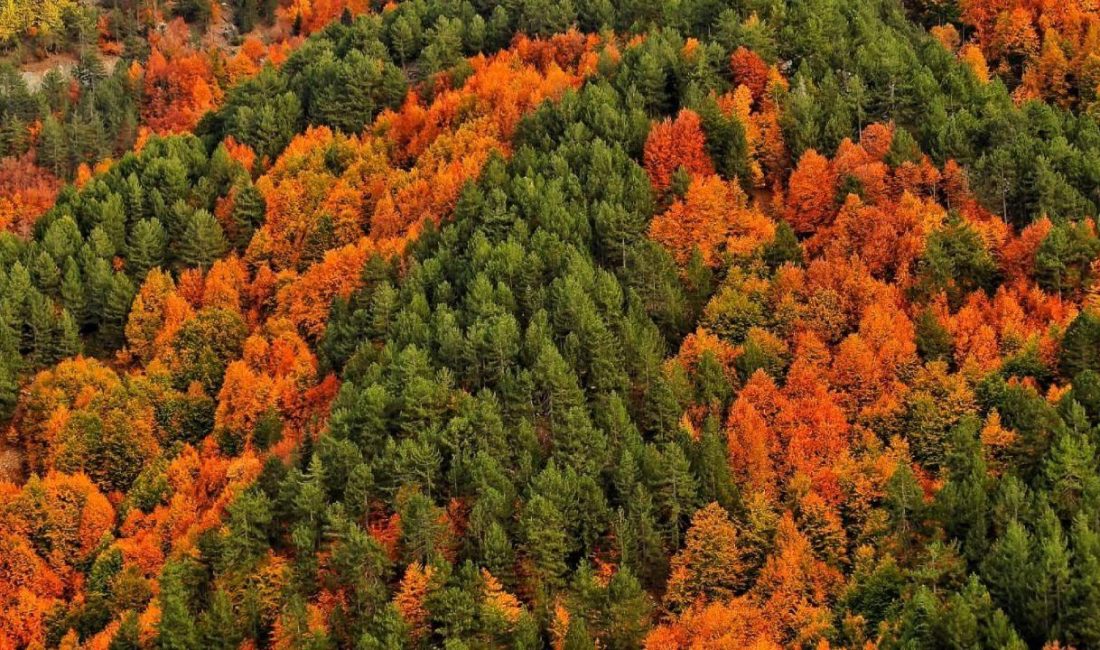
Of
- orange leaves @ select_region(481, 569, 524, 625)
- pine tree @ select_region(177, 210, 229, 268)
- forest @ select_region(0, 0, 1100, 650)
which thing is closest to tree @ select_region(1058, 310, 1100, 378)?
forest @ select_region(0, 0, 1100, 650)

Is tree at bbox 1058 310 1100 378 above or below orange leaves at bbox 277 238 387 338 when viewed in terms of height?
above

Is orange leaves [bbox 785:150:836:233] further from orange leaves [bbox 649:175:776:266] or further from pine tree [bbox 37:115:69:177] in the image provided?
pine tree [bbox 37:115:69:177]

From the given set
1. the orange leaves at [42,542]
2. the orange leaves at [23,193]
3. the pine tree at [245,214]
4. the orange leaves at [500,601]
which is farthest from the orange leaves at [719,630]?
the orange leaves at [23,193]

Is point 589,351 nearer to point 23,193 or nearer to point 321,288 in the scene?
point 321,288

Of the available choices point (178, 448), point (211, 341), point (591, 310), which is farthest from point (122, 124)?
point (591, 310)

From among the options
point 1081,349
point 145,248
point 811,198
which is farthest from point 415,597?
point 145,248

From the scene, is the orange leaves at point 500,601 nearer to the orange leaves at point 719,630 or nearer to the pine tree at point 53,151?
the orange leaves at point 719,630

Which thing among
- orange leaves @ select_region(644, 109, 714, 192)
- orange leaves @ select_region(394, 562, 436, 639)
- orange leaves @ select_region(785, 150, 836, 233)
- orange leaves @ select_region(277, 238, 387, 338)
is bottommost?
orange leaves @ select_region(394, 562, 436, 639)
